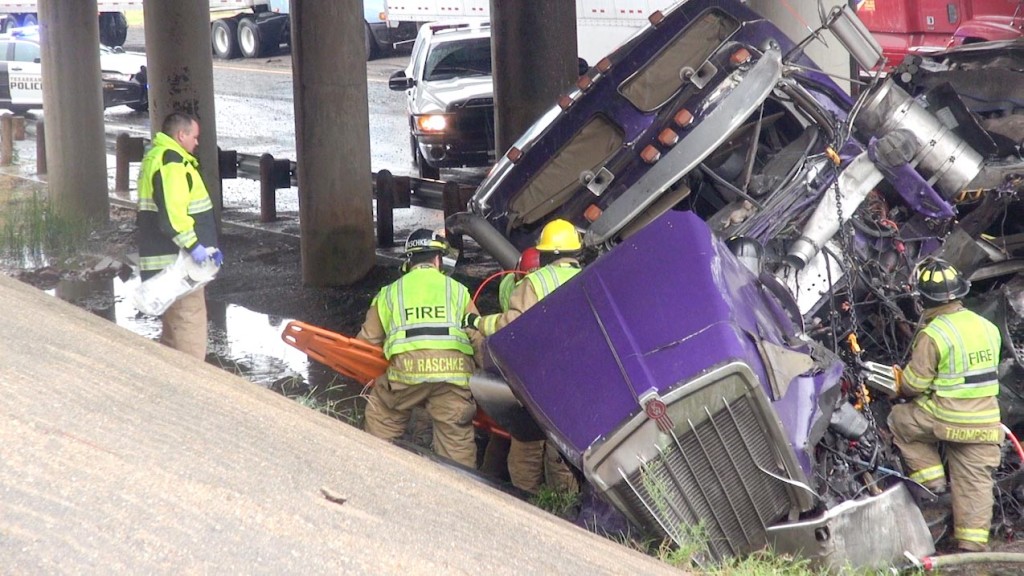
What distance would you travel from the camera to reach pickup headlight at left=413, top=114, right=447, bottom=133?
51.5 feet

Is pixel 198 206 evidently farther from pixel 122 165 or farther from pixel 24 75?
pixel 24 75

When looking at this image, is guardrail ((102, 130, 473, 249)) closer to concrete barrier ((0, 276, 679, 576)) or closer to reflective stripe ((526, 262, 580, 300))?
reflective stripe ((526, 262, 580, 300))

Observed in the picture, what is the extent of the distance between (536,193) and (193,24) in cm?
664

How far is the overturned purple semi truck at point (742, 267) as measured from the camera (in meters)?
5.11

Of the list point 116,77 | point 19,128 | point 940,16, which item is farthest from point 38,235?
point 116,77

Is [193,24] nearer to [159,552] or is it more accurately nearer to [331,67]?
[331,67]

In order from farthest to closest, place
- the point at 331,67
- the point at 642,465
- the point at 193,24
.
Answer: the point at 193,24, the point at 331,67, the point at 642,465

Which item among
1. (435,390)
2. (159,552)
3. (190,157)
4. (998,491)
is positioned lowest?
(998,491)

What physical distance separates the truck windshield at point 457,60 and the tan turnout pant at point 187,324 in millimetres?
9622

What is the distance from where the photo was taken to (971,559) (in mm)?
Answer: 5574

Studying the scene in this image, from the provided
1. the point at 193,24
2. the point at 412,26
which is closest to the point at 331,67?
the point at 193,24

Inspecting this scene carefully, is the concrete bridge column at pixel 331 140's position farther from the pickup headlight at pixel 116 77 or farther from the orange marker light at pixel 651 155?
the pickup headlight at pixel 116 77

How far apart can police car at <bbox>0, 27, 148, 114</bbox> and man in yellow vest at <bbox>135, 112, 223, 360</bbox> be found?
51.0 ft

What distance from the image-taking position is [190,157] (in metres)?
7.16
